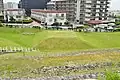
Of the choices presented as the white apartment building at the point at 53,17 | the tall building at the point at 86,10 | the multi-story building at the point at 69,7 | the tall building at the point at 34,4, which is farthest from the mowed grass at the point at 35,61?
the tall building at the point at 34,4

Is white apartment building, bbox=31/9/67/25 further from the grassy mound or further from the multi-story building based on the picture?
the grassy mound

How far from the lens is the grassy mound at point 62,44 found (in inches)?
1529

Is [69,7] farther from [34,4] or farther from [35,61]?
[35,61]

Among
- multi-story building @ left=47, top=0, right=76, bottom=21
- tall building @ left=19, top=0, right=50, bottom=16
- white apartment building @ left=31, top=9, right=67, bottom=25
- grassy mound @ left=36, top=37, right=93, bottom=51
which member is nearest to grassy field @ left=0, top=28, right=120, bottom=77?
grassy mound @ left=36, top=37, right=93, bottom=51

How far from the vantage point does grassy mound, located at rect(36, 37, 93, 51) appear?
127 ft

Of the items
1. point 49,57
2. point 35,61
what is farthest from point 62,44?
point 35,61

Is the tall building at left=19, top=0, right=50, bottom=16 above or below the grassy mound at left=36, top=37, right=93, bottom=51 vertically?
above

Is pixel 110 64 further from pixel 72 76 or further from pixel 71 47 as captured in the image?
pixel 71 47

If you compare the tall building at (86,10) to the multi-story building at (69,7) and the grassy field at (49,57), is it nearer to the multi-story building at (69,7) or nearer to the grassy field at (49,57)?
the multi-story building at (69,7)

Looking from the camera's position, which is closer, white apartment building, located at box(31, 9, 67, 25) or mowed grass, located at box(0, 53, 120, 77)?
mowed grass, located at box(0, 53, 120, 77)

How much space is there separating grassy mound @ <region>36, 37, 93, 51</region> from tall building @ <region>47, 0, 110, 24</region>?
122 ft

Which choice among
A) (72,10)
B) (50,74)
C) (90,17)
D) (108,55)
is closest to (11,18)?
(72,10)

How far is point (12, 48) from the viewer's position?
122 feet

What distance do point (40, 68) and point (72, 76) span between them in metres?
4.74
